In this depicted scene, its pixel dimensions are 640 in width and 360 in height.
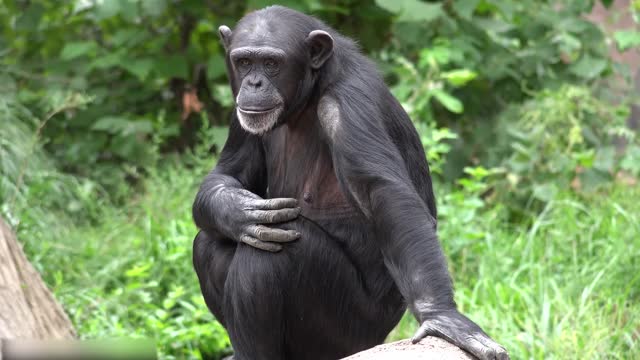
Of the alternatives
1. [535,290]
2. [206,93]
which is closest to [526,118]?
[535,290]

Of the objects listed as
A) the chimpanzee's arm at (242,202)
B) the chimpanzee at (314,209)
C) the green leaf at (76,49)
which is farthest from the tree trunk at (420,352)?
the green leaf at (76,49)

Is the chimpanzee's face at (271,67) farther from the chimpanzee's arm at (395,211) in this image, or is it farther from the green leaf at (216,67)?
the green leaf at (216,67)

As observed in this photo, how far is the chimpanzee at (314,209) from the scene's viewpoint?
471cm

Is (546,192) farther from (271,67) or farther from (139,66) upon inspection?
(271,67)

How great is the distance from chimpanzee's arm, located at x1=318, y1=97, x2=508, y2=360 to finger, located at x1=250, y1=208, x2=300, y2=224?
12.2 inches

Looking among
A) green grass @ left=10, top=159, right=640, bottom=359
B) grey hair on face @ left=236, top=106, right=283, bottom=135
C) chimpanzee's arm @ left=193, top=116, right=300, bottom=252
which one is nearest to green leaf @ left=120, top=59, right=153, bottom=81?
green grass @ left=10, top=159, right=640, bottom=359

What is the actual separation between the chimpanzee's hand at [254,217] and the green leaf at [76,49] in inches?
205

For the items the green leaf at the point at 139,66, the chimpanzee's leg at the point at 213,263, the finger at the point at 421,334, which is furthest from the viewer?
the green leaf at the point at 139,66

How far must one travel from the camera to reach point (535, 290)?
23.1ft

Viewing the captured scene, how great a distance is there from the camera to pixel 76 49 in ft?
32.6

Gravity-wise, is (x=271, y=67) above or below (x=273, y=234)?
above

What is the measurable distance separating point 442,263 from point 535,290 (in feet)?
8.78

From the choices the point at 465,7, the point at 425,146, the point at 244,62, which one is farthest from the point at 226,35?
the point at 465,7

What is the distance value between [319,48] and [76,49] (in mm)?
5481
